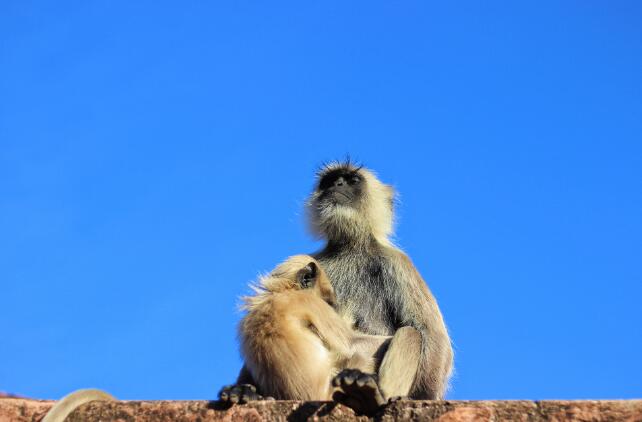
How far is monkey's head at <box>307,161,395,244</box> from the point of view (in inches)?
237

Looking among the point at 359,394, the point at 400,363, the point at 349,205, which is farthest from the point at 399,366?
the point at 349,205

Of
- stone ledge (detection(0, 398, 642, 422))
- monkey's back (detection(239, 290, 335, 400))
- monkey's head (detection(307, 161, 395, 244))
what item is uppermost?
monkey's head (detection(307, 161, 395, 244))

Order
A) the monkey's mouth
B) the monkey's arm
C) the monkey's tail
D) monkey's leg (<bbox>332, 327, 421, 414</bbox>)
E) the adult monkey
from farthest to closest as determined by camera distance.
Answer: the monkey's mouth
the adult monkey
the monkey's arm
monkey's leg (<bbox>332, 327, 421, 414</bbox>)
the monkey's tail

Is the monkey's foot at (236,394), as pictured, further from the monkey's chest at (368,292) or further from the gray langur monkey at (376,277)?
the monkey's chest at (368,292)

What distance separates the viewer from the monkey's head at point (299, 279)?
497 centimetres

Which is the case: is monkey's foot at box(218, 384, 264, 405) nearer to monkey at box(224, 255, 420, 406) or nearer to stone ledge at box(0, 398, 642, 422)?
stone ledge at box(0, 398, 642, 422)

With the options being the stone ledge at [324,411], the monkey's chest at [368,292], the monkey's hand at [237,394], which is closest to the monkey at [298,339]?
the monkey's chest at [368,292]

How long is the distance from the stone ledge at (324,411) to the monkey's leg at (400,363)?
4.04 ft

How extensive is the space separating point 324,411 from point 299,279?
5.62 feet

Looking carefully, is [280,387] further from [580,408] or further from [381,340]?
[580,408]

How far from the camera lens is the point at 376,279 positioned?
5.61 meters

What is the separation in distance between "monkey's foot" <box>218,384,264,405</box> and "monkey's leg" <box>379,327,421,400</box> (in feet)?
2.92

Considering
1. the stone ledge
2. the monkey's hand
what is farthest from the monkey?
the stone ledge

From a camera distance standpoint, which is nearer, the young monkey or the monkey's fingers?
the monkey's fingers
